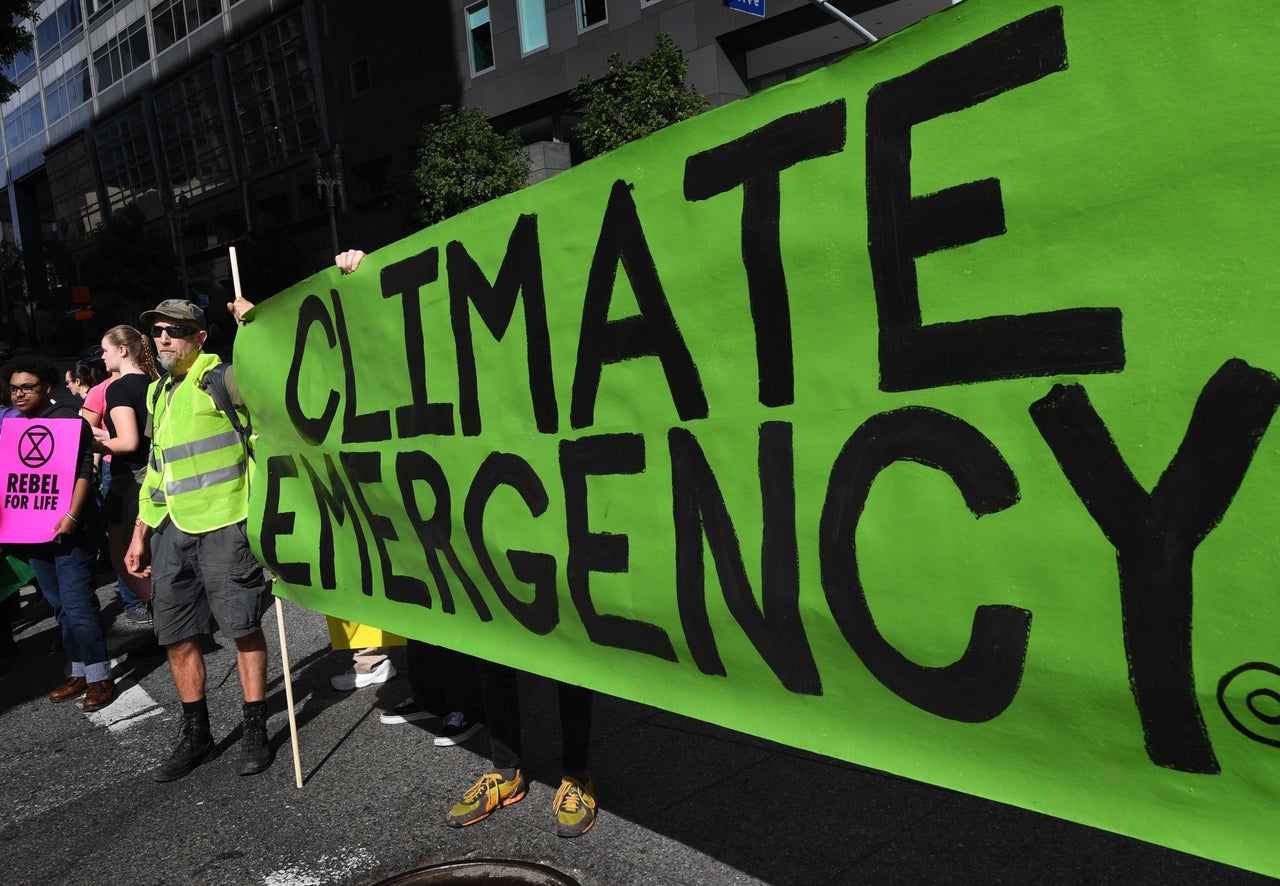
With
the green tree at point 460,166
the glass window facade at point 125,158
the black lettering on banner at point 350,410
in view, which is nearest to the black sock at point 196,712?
the black lettering on banner at point 350,410

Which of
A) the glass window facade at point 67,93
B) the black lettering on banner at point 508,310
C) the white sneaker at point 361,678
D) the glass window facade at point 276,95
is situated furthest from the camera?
the glass window facade at point 67,93

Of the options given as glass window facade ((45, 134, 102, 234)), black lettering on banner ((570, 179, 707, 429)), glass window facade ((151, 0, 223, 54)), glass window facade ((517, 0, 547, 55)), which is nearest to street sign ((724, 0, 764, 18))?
black lettering on banner ((570, 179, 707, 429))

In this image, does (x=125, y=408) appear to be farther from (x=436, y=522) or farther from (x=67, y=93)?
(x=67, y=93)

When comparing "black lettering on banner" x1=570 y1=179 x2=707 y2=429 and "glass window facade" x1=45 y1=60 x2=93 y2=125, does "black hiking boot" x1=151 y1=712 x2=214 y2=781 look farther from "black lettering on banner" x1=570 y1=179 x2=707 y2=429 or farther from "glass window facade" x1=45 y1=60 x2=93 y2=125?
"glass window facade" x1=45 y1=60 x2=93 y2=125

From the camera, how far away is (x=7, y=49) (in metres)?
21.1

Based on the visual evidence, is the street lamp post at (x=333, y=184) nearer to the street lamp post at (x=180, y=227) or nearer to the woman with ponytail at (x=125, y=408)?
the street lamp post at (x=180, y=227)

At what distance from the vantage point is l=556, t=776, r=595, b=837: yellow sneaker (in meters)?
3.22

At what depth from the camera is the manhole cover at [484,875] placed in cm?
302

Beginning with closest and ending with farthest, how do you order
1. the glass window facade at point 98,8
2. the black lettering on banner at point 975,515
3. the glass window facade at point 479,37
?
the black lettering on banner at point 975,515 < the glass window facade at point 479,37 < the glass window facade at point 98,8

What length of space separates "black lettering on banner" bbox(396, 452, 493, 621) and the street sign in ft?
33.0

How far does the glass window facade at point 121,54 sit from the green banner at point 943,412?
53639 millimetres

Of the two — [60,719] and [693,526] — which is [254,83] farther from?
[693,526]

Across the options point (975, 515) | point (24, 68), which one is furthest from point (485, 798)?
A: point (24, 68)

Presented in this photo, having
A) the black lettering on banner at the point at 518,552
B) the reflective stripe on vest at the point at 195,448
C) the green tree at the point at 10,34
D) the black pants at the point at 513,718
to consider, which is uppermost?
the green tree at the point at 10,34
